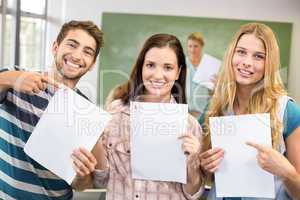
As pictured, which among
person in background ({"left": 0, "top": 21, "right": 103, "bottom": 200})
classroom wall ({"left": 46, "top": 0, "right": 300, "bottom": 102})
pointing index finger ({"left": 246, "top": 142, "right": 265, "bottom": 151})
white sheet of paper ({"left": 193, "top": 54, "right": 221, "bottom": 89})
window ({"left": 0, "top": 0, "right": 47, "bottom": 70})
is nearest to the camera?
pointing index finger ({"left": 246, "top": 142, "right": 265, "bottom": 151})

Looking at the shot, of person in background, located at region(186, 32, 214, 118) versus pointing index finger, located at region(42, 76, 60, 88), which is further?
person in background, located at region(186, 32, 214, 118)

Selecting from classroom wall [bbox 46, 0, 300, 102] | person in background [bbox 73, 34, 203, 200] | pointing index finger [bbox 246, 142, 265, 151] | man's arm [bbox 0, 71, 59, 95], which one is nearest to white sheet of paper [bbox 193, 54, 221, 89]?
classroom wall [bbox 46, 0, 300, 102]

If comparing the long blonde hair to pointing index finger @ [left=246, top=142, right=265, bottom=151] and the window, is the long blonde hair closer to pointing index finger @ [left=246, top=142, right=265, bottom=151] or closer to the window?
pointing index finger @ [left=246, top=142, right=265, bottom=151]

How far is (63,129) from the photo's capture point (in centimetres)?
131

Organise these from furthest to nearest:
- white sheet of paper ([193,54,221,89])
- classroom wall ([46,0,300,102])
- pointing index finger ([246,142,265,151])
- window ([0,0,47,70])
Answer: white sheet of paper ([193,54,221,89]), classroom wall ([46,0,300,102]), window ([0,0,47,70]), pointing index finger ([246,142,265,151])

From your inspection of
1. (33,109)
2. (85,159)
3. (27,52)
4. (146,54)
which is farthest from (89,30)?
(27,52)

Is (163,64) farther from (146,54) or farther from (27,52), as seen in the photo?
(27,52)

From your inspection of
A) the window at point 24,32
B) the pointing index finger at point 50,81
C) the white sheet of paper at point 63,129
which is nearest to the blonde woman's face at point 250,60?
the white sheet of paper at point 63,129

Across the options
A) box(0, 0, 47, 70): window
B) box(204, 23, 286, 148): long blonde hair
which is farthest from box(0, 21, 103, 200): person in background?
box(0, 0, 47, 70): window

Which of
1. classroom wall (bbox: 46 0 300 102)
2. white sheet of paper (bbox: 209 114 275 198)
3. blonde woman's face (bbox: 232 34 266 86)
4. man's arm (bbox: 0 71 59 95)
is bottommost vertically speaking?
white sheet of paper (bbox: 209 114 275 198)

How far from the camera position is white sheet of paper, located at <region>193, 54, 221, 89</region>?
3854 millimetres

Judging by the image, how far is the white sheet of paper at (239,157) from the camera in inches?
50.3

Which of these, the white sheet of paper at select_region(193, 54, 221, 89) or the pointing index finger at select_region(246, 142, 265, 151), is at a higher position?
the white sheet of paper at select_region(193, 54, 221, 89)

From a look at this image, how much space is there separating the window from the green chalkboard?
0.62 m
